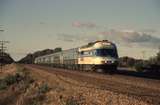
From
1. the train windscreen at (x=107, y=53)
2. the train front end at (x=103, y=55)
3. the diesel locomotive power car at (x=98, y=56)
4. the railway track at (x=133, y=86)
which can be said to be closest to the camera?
the railway track at (x=133, y=86)

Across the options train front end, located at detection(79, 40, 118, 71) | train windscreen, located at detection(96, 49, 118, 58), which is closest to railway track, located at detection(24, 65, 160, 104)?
train front end, located at detection(79, 40, 118, 71)

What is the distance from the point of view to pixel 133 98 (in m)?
17.2

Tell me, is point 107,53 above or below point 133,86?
above

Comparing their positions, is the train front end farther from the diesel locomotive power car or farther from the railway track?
the railway track

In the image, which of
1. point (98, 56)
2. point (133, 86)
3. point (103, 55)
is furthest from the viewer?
point (98, 56)

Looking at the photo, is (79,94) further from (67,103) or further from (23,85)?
(23,85)

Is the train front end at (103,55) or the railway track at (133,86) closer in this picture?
the railway track at (133,86)

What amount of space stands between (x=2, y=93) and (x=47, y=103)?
13831 mm

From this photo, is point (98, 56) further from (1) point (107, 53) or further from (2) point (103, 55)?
(1) point (107, 53)

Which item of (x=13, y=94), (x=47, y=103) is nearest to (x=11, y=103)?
(x=13, y=94)

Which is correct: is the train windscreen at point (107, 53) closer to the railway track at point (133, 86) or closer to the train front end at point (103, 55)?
the train front end at point (103, 55)

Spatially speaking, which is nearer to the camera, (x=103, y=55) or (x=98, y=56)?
(x=103, y=55)

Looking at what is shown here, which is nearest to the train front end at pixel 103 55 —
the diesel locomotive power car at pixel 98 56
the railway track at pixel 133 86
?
the diesel locomotive power car at pixel 98 56

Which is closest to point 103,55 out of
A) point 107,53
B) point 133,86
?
point 107,53
